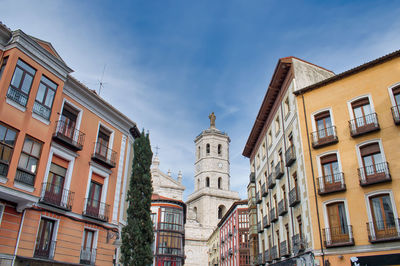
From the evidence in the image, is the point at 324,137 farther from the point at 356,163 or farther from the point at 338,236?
the point at 338,236

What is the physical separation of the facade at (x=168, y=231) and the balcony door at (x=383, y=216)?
2920 cm

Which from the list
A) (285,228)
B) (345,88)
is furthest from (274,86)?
(285,228)

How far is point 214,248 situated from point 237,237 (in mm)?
17301

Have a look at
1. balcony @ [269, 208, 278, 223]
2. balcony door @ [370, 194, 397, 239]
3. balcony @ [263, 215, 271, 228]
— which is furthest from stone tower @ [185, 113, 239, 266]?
balcony door @ [370, 194, 397, 239]

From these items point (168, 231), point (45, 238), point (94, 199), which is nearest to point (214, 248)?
point (168, 231)

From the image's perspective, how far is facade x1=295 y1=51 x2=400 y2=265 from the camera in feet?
47.6

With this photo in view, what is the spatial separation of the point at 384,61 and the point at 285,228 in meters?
10.9

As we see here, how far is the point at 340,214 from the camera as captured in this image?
52.2 feet

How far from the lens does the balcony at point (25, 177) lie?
41.6ft

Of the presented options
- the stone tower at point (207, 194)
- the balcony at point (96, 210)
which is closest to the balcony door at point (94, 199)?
the balcony at point (96, 210)

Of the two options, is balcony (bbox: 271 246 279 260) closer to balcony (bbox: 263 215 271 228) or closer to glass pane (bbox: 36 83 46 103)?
balcony (bbox: 263 215 271 228)

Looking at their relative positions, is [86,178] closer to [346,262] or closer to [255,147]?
[346,262]

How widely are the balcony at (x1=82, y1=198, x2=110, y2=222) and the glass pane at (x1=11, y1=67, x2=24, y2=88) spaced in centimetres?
621

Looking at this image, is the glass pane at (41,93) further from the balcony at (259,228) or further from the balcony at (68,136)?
the balcony at (259,228)
